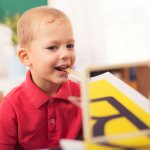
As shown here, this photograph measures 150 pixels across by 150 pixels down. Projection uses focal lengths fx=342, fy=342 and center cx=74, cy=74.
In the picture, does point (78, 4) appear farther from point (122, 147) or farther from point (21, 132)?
point (122, 147)

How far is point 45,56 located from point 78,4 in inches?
85.1

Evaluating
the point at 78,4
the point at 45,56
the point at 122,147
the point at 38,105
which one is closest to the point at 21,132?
the point at 38,105

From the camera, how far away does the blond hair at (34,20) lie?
30.2 inches

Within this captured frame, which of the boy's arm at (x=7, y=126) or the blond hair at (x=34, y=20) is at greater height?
the blond hair at (x=34, y=20)

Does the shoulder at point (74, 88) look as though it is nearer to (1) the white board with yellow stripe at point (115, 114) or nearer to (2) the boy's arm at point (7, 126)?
(1) the white board with yellow stripe at point (115, 114)

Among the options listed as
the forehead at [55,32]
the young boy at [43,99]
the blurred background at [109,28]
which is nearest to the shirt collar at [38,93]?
the young boy at [43,99]

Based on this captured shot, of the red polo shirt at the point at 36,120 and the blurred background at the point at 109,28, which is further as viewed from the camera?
the blurred background at the point at 109,28

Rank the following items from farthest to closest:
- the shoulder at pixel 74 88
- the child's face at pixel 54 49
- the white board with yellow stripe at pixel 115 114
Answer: the shoulder at pixel 74 88 → the child's face at pixel 54 49 → the white board with yellow stripe at pixel 115 114

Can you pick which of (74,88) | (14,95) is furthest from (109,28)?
(14,95)

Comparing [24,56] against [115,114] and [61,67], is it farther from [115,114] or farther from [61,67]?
[115,114]

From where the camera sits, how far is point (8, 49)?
231cm

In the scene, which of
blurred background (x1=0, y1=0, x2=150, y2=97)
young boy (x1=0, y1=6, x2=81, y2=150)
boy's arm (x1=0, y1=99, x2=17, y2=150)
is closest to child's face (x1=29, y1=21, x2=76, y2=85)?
young boy (x1=0, y1=6, x2=81, y2=150)

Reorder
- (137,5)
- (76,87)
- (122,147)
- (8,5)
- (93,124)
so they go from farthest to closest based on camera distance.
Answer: (137,5), (8,5), (76,87), (93,124), (122,147)

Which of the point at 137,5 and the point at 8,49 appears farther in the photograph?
the point at 137,5
